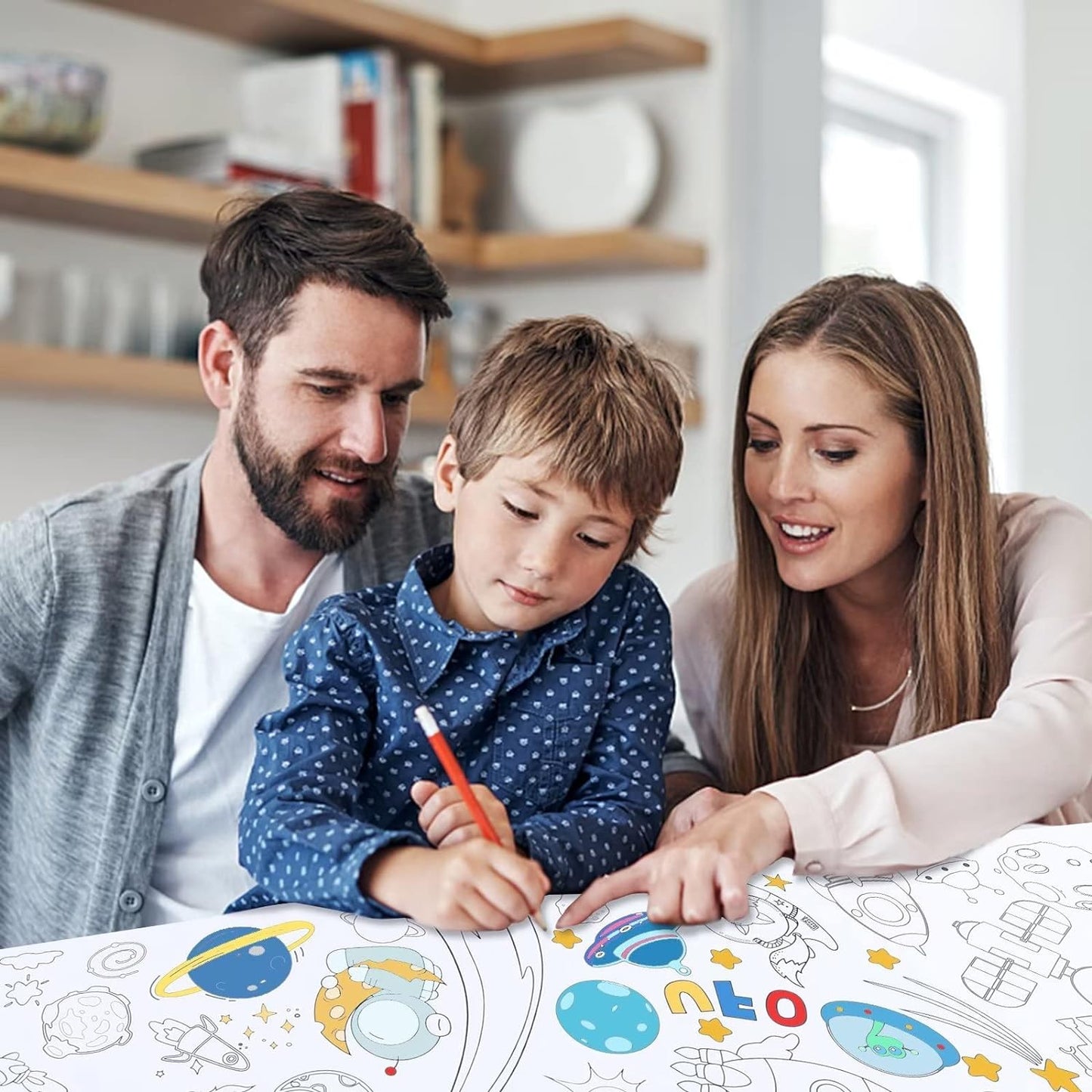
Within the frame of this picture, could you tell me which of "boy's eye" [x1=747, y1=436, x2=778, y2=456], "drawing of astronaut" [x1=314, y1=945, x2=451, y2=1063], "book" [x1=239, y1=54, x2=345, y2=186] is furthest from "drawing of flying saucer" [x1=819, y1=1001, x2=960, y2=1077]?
"book" [x1=239, y1=54, x2=345, y2=186]

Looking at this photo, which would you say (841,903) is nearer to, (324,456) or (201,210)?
(324,456)

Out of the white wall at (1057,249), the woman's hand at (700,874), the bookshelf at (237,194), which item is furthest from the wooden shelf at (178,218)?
the woman's hand at (700,874)

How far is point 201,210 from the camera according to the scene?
2.53 m

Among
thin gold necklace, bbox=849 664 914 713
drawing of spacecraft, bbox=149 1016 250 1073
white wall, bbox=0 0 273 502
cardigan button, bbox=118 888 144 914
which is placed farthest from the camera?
white wall, bbox=0 0 273 502

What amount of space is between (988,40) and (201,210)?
2.86m

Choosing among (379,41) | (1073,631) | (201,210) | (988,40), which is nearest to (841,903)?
(1073,631)

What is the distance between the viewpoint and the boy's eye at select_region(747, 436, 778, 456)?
1.47 meters

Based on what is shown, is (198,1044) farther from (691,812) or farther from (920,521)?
(920,521)

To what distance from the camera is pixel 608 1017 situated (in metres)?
0.97

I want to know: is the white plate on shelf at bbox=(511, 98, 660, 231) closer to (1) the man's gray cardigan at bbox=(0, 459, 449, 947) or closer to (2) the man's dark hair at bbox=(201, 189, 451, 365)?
(2) the man's dark hair at bbox=(201, 189, 451, 365)

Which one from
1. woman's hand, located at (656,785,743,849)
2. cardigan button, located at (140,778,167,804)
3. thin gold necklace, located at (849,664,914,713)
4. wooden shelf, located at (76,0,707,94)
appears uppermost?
wooden shelf, located at (76,0,707,94)

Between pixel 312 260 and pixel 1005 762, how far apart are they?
765 mm

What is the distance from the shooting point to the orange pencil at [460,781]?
104 centimetres

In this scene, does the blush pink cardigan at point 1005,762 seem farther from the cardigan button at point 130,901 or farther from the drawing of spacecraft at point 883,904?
the cardigan button at point 130,901
